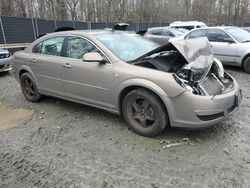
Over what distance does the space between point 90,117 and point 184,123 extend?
183 centimetres

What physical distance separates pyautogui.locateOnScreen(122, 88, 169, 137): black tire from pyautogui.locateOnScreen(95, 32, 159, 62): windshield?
64 centimetres

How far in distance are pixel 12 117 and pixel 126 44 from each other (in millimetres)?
2502

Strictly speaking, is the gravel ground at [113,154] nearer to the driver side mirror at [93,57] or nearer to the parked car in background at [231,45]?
the driver side mirror at [93,57]

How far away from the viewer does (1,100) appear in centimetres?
587

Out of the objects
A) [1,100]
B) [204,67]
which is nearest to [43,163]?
[204,67]

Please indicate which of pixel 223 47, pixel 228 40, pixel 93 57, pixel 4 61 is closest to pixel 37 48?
pixel 93 57

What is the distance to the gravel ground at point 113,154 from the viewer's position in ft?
9.14

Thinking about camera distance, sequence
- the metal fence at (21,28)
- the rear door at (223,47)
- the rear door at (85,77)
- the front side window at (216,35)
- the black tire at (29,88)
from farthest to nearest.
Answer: the metal fence at (21,28)
the front side window at (216,35)
the rear door at (223,47)
the black tire at (29,88)
the rear door at (85,77)

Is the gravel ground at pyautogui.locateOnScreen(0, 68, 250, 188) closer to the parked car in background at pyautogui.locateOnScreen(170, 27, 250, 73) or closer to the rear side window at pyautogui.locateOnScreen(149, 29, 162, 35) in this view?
the parked car in background at pyautogui.locateOnScreen(170, 27, 250, 73)

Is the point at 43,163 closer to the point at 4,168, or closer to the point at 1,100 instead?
the point at 4,168

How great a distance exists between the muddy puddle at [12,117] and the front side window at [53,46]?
1223 mm

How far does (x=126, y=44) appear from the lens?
4359mm

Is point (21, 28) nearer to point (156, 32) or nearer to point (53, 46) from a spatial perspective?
point (156, 32)

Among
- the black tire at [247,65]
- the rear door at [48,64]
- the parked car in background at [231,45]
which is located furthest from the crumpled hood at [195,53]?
the black tire at [247,65]
